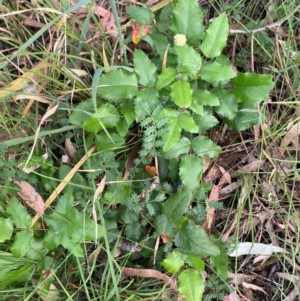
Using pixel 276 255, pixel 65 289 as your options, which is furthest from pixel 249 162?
pixel 65 289

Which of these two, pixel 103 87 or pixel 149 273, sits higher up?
pixel 103 87

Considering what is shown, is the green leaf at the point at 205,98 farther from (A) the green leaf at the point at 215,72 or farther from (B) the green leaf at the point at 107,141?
(B) the green leaf at the point at 107,141

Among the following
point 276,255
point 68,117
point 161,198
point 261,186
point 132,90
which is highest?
point 132,90

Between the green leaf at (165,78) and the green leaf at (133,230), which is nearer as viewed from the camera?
the green leaf at (165,78)

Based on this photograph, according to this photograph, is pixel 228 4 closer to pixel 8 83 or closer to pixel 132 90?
pixel 132 90

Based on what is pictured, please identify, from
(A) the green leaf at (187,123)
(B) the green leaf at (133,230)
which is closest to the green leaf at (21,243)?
(B) the green leaf at (133,230)

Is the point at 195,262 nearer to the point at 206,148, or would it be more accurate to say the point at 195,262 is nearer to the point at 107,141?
the point at 206,148

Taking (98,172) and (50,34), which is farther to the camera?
(50,34)
